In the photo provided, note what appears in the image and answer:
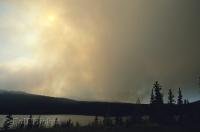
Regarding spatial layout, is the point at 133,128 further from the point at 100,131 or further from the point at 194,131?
the point at 194,131

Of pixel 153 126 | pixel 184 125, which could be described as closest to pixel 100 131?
pixel 153 126

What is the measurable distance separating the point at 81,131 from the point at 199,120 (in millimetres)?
75354

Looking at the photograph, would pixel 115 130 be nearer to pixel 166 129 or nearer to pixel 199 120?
pixel 166 129

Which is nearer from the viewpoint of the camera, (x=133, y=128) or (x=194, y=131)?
(x=194, y=131)

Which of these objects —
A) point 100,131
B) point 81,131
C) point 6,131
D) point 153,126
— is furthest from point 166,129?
point 6,131

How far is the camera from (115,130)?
632 feet

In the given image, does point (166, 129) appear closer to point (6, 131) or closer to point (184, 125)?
point (184, 125)

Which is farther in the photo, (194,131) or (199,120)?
(199,120)

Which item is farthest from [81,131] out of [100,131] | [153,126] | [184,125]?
[184,125]

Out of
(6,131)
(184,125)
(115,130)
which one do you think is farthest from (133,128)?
(6,131)

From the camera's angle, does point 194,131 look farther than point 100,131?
No

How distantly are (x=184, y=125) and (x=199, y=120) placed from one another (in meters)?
10.8

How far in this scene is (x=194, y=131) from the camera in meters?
180

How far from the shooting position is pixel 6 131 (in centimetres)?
19988
